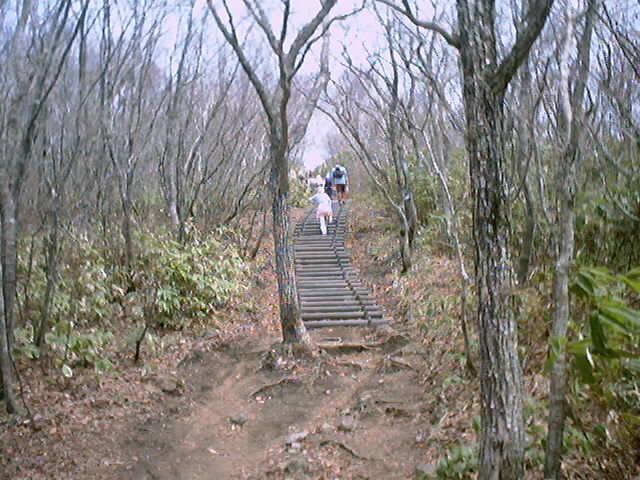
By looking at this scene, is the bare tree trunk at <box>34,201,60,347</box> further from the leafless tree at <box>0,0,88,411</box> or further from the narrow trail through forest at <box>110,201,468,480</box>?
the narrow trail through forest at <box>110,201,468,480</box>

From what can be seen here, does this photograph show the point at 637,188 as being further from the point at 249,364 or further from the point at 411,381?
the point at 249,364

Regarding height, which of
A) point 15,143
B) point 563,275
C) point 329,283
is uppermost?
point 15,143

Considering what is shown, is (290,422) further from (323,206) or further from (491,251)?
(323,206)

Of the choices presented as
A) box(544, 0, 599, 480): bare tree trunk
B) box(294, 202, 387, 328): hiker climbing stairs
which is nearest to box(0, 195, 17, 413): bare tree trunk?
box(544, 0, 599, 480): bare tree trunk

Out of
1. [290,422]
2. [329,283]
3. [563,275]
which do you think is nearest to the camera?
[563,275]

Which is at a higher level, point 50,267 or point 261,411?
point 50,267

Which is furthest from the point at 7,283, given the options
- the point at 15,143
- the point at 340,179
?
the point at 340,179

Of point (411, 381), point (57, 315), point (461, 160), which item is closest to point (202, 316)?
point (57, 315)

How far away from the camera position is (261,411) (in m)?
5.84

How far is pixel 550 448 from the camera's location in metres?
3.00

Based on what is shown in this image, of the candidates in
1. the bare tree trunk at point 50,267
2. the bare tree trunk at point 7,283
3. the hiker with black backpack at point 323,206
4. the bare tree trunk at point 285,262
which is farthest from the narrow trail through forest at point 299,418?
the hiker with black backpack at point 323,206

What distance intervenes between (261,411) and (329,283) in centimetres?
521

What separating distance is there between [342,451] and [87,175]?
4.77m

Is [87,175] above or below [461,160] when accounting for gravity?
below
